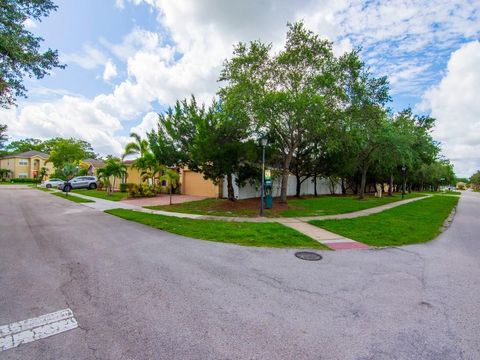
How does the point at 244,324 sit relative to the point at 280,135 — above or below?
below

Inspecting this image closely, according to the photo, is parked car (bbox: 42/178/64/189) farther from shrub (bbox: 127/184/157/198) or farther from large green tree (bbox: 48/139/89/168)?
shrub (bbox: 127/184/157/198)

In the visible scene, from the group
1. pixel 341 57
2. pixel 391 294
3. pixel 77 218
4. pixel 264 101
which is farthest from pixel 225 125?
pixel 391 294

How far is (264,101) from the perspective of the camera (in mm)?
10508

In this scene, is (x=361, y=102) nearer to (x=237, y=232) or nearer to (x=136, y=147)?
(x=237, y=232)

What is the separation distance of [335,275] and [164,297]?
3.07 metres

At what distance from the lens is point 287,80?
40.1 feet

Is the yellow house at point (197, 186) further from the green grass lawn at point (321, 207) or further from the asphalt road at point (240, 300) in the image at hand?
the asphalt road at point (240, 300)

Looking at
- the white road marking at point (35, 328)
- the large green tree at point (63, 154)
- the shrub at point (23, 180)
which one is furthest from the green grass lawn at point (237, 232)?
the shrub at point (23, 180)

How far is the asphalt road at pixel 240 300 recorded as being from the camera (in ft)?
8.13

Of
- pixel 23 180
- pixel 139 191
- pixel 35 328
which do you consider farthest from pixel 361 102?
pixel 23 180

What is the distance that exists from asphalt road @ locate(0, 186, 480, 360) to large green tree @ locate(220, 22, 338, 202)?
6.93m

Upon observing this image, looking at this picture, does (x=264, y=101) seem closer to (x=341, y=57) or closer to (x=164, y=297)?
(x=341, y=57)

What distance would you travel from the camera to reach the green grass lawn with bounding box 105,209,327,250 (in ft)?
21.8

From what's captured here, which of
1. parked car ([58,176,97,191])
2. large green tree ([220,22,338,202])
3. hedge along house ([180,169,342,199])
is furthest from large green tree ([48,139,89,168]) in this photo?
large green tree ([220,22,338,202])
